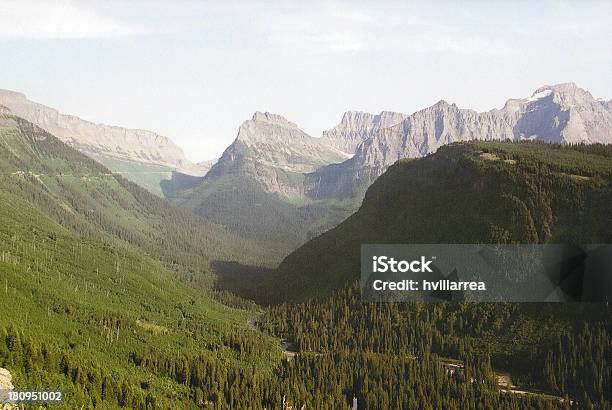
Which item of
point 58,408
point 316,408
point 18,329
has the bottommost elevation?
point 316,408

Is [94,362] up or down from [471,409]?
up

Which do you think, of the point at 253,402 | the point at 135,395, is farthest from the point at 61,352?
the point at 253,402

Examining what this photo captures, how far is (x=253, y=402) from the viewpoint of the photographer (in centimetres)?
19962

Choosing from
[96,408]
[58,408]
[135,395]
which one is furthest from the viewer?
→ [135,395]

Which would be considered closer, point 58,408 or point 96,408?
point 58,408

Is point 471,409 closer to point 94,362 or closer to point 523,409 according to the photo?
point 523,409

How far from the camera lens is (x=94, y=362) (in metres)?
194

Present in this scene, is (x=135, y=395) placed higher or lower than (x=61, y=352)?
lower

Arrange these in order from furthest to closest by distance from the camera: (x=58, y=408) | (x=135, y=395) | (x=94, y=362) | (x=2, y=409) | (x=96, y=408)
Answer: (x=94, y=362), (x=135, y=395), (x=96, y=408), (x=58, y=408), (x=2, y=409)

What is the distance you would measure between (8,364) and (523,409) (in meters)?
171

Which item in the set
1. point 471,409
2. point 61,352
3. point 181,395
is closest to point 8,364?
point 61,352

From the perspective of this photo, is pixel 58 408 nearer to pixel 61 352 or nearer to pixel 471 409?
pixel 61 352

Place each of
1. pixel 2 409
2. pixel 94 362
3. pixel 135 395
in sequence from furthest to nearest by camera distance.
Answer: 1. pixel 94 362
2. pixel 135 395
3. pixel 2 409

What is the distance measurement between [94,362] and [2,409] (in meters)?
65.7
